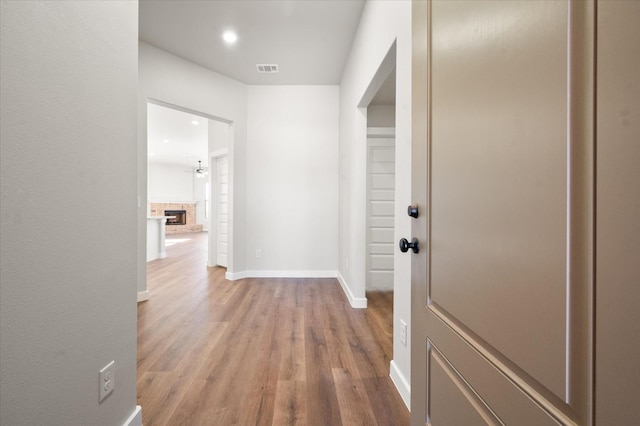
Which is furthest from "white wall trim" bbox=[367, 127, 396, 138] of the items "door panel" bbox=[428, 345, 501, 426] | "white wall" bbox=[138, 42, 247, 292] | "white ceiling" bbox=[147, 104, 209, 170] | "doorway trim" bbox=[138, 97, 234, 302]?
"white ceiling" bbox=[147, 104, 209, 170]

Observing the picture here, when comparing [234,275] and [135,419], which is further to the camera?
[234,275]

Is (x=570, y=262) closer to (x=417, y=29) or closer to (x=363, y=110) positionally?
(x=417, y=29)

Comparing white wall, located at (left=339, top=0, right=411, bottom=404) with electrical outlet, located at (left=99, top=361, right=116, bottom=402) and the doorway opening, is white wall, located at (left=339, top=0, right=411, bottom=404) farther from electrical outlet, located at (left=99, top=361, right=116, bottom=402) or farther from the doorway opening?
the doorway opening

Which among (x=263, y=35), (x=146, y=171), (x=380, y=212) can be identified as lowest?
(x=380, y=212)

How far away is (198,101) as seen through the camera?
147 inches

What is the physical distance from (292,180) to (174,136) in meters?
5.08

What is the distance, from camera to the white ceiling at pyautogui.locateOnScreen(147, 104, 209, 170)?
5.88 meters

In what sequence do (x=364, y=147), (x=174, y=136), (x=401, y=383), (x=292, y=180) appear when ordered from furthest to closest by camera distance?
(x=174, y=136)
(x=292, y=180)
(x=364, y=147)
(x=401, y=383)

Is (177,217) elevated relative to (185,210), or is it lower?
lower

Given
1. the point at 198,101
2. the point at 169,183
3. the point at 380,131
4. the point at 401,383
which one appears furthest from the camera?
the point at 169,183

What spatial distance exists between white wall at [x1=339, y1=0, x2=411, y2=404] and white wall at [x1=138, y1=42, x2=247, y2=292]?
5.16 feet

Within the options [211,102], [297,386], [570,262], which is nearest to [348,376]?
[297,386]

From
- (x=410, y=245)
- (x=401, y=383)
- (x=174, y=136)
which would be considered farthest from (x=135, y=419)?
(x=174, y=136)

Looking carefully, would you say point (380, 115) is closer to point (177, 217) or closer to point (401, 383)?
point (401, 383)
